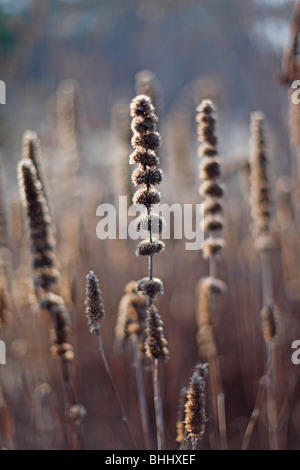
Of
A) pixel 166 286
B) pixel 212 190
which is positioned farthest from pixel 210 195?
pixel 166 286

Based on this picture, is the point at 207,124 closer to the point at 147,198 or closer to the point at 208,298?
the point at 147,198

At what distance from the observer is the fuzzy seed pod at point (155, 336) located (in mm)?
1271

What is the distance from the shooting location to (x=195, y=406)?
1250 millimetres

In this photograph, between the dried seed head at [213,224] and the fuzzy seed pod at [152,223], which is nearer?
the fuzzy seed pod at [152,223]

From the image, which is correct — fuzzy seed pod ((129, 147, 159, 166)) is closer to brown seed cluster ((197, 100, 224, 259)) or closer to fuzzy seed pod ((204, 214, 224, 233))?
brown seed cluster ((197, 100, 224, 259))

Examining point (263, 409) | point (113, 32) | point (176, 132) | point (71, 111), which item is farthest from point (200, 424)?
point (113, 32)

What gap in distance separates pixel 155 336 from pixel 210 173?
28.1 inches

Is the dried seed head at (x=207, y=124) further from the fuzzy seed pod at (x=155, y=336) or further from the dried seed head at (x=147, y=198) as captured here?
the fuzzy seed pod at (x=155, y=336)

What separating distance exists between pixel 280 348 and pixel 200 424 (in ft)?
5.90

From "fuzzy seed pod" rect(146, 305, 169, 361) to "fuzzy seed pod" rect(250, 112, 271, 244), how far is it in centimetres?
101

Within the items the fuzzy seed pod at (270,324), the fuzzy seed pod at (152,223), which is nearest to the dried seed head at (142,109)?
the fuzzy seed pod at (152,223)

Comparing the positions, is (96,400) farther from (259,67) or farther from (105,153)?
(105,153)

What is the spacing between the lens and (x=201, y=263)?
14.0 ft

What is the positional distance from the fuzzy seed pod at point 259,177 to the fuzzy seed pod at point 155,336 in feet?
3.33
